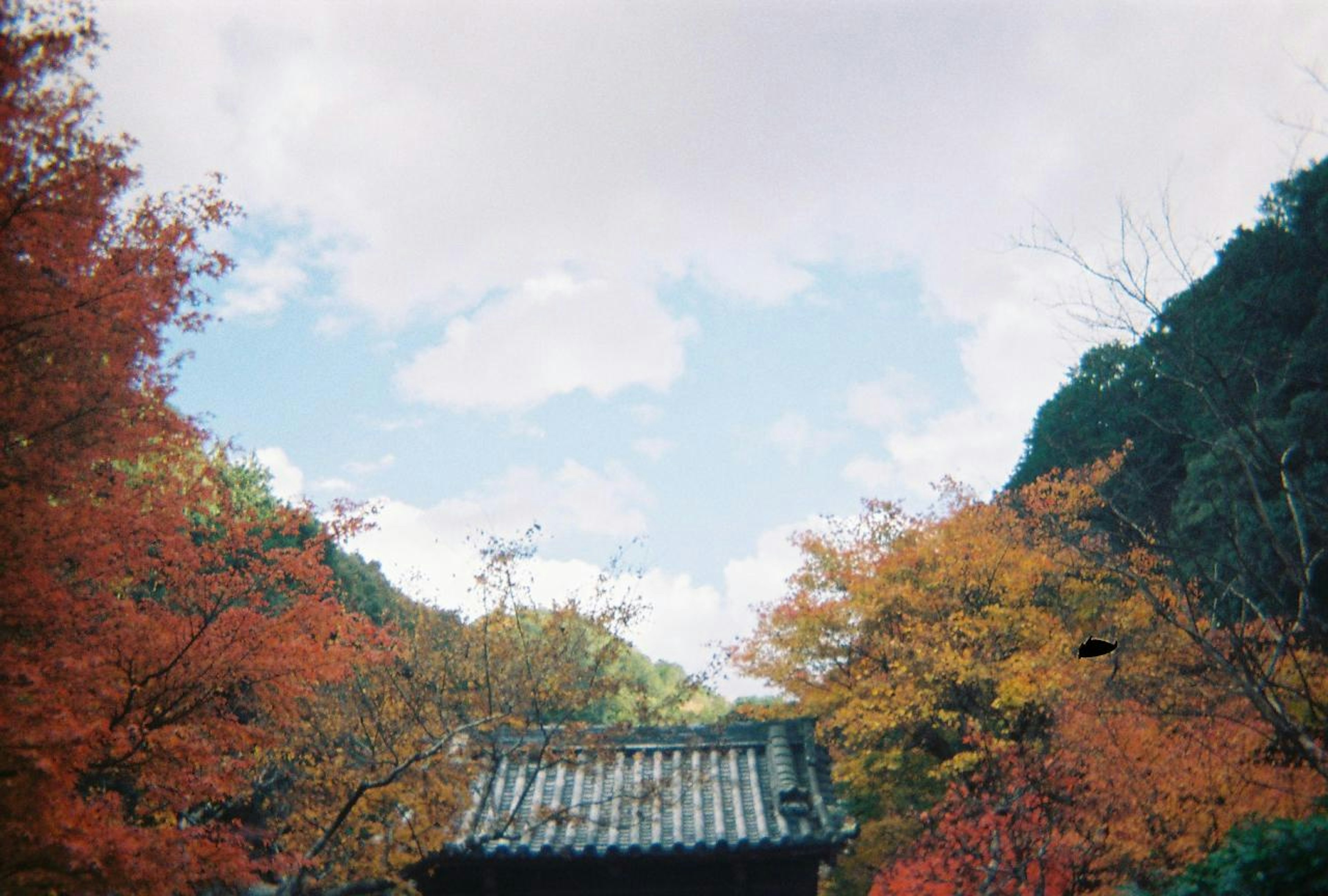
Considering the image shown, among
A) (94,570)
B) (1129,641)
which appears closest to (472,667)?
(94,570)

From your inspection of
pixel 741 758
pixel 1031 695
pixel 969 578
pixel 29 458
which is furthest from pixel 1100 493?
pixel 969 578

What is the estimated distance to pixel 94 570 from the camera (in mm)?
7336

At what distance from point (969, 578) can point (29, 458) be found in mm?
19131

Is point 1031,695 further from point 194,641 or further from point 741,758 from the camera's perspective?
point 194,641

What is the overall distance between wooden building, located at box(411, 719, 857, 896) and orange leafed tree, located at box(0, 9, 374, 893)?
240 cm

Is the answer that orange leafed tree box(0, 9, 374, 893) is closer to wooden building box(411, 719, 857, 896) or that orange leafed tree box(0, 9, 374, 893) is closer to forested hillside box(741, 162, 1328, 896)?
wooden building box(411, 719, 857, 896)

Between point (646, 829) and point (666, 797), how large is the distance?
62 centimetres

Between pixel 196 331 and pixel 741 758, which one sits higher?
pixel 196 331

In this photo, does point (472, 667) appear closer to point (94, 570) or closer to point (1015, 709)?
point (94, 570)

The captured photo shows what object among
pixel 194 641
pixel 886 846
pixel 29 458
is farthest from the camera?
pixel 886 846

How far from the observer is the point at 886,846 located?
61.8 feet

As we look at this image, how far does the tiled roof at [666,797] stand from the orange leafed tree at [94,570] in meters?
2.61

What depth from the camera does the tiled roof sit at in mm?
8406

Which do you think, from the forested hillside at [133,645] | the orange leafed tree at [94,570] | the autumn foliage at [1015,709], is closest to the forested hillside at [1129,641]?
the autumn foliage at [1015,709]
